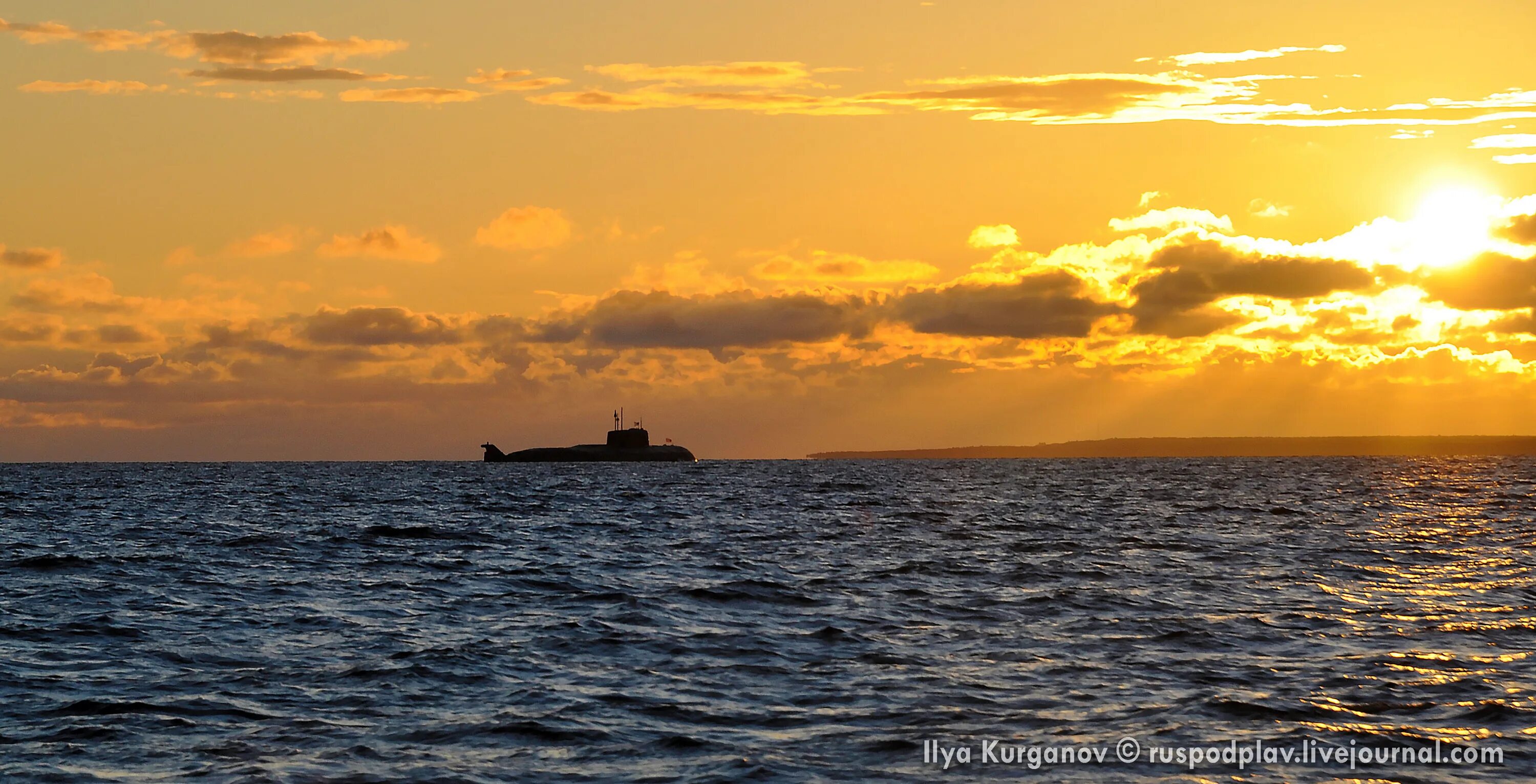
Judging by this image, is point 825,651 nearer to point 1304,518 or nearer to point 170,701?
point 170,701

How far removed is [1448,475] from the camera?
160 meters

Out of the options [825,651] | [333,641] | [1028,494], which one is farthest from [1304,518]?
[333,641]

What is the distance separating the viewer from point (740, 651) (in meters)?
24.1

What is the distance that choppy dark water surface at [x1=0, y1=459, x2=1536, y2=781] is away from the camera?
1706cm

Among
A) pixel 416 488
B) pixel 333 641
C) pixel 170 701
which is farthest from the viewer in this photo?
pixel 416 488

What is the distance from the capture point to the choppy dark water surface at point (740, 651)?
17.1m

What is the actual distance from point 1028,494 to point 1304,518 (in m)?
40.0

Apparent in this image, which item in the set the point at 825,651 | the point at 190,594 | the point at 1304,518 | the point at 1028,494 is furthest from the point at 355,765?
the point at 1028,494

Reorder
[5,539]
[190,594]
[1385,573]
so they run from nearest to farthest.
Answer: [190,594] → [1385,573] → [5,539]

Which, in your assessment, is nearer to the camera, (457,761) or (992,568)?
(457,761)

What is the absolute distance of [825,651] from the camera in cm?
2386

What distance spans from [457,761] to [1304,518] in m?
57.4

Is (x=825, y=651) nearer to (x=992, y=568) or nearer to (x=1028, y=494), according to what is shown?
(x=992, y=568)

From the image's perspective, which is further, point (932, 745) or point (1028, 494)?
point (1028, 494)
